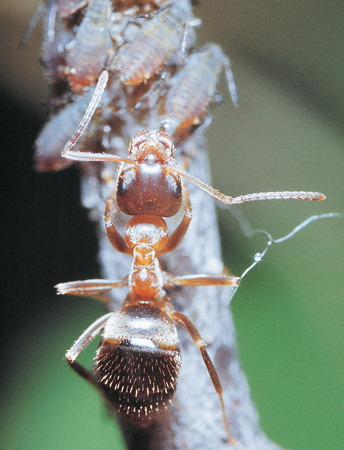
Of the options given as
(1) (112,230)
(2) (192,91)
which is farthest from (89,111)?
(2) (192,91)

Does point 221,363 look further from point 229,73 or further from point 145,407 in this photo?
point 229,73

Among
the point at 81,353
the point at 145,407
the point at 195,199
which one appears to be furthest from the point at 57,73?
the point at 145,407

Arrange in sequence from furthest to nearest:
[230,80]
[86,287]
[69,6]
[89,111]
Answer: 1. [230,80]
2. [69,6]
3. [86,287]
4. [89,111]

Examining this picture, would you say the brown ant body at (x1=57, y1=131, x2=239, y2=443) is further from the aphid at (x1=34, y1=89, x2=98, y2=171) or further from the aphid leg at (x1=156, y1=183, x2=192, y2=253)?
the aphid at (x1=34, y1=89, x2=98, y2=171)

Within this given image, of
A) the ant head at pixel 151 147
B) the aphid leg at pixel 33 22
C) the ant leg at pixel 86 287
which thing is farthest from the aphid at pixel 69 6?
the ant leg at pixel 86 287

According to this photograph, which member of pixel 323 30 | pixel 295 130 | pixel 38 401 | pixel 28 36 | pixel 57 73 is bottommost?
pixel 38 401

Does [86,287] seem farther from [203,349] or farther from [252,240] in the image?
[252,240]
